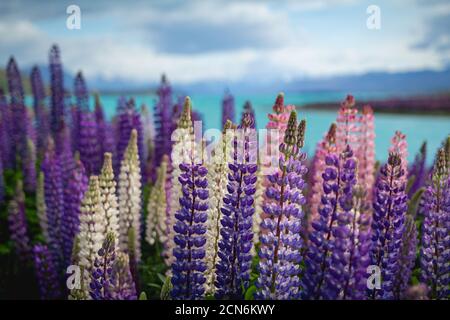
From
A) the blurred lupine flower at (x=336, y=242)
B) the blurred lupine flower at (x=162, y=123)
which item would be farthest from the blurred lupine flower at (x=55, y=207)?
the blurred lupine flower at (x=336, y=242)

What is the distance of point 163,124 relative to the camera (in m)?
6.79

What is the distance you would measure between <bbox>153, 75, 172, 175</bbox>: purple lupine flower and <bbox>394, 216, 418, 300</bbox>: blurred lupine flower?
3.51m

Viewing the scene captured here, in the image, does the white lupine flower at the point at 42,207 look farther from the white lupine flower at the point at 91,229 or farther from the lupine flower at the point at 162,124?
the white lupine flower at the point at 91,229

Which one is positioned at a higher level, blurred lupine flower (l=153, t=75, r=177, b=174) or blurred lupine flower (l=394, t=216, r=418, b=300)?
blurred lupine flower (l=153, t=75, r=177, b=174)

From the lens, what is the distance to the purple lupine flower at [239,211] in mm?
3410

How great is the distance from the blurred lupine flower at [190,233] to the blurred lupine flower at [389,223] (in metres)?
1.07

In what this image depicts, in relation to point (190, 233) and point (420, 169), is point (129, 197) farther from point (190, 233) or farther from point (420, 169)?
point (420, 169)

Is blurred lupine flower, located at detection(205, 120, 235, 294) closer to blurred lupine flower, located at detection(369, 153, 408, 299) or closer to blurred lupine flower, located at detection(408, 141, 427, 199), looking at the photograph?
blurred lupine flower, located at detection(369, 153, 408, 299)

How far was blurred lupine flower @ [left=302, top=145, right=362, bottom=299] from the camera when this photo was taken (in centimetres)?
299

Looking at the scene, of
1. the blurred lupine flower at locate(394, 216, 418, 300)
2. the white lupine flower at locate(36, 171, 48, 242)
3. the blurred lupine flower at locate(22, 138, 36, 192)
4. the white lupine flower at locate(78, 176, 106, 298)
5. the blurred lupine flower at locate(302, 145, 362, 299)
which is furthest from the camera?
the blurred lupine flower at locate(22, 138, 36, 192)

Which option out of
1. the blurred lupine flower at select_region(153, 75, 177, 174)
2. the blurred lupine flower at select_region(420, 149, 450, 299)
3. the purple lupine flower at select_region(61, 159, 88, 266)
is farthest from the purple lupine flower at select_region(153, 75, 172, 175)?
the blurred lupine flower at select_region(420, 149, 450, 299)

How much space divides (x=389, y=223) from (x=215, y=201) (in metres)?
1.17
